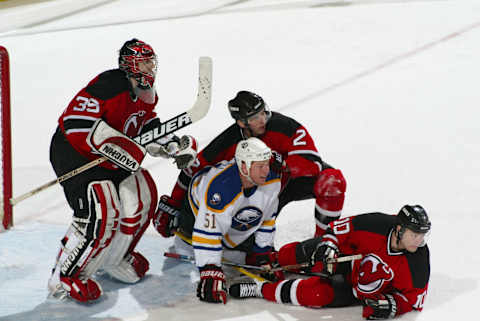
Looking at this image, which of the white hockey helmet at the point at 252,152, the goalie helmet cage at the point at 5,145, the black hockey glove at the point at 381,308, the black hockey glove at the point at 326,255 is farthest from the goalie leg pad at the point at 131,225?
the black hockey glove at the point at 381,308

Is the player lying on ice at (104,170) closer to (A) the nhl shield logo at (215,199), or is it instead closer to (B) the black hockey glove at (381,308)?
(A) the nhl shield logo at (215,199)

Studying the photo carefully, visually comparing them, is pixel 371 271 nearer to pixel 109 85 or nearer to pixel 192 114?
pixel 192 114

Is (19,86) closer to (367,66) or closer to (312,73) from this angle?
(312,73)

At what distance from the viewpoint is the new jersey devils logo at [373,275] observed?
322 centimetres

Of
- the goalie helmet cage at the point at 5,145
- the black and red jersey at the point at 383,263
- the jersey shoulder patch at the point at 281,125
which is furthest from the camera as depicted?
the goalie helmet cage at the point at 5,145

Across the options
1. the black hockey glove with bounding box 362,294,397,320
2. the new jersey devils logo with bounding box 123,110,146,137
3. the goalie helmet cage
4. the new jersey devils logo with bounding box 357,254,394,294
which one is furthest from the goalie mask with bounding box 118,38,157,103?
the black hockey glove with bounding box 362,294,397,320

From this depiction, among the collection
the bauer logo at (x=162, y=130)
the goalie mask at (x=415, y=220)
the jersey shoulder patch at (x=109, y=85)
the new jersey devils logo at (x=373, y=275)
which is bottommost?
the new jersey devils logo at (x=373, y=275)

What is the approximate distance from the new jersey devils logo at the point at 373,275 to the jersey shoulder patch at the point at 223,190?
0.63 m

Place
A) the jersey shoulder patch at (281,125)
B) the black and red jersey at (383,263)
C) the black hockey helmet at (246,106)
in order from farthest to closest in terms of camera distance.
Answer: the jersey shoulder patch at (281,125) < the black hockey helmet at (246,106) < the black and red jersey at (383,263)

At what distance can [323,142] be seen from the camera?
5.53 m

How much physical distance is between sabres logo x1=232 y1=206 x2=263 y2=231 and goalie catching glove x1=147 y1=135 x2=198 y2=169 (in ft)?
1.11

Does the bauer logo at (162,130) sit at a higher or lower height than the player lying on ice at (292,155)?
higher

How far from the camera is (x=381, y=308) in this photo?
3.17 m

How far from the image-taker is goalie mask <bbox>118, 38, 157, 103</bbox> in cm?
333
